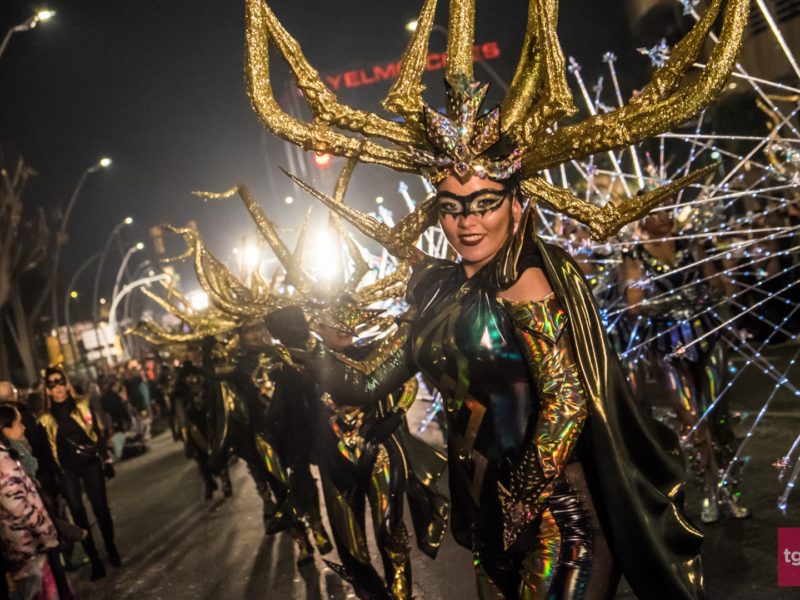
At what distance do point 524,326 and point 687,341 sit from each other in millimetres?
3935

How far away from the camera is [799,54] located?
620 inches

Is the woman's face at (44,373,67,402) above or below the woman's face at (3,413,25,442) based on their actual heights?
above

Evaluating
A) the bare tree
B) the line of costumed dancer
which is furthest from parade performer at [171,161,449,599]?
the bare tree

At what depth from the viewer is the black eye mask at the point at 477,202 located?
121 inches

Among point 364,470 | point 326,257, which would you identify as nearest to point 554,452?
point 364,470

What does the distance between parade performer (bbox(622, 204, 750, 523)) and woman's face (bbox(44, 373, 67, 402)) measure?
5.26 m

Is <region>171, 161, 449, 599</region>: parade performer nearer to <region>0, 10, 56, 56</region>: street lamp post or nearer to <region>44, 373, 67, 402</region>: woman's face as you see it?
<region>44, 373, 67, 402</region>: woman's face

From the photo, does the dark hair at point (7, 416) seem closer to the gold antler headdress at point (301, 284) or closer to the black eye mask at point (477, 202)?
the gold antler headdress at point (301, 284)

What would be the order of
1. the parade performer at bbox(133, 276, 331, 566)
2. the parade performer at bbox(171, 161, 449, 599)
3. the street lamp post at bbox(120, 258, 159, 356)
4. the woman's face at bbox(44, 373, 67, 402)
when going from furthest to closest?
the street lamp post at bbox(120, 258, 159, 356) → the woman's face at bbox(44, 373, 67, 402) → the parade performer at bbox(133, 276, 331, 566) → the parade performer at bbox(171, 161, 449, 599)

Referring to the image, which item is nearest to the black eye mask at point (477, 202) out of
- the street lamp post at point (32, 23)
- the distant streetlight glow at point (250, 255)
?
the distant streetlight glow at point (250, 255)

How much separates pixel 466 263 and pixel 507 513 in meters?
0.88

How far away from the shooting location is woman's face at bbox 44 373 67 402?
852 centimetres

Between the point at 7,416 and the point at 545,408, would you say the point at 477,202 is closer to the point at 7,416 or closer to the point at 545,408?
the point at 545,408

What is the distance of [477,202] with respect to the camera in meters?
3.07
